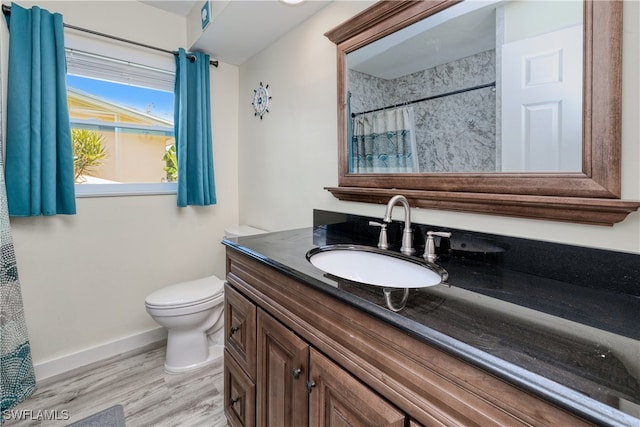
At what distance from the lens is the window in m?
1.94

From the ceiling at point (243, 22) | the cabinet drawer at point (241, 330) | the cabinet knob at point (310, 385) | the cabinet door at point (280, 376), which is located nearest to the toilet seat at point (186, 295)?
the cabinet drawer at point (241, 330)

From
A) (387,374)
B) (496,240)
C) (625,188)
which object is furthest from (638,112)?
(387,374)

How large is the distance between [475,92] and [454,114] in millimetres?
96

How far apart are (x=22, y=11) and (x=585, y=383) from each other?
267cm

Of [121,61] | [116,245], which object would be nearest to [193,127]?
[121,61]

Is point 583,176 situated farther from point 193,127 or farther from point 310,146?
point 193,127

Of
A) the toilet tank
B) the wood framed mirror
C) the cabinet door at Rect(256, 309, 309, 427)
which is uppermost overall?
the wood framed mirror

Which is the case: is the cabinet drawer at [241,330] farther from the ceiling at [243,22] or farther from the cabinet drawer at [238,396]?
the ceiling at [243,22]

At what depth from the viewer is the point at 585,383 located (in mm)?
420

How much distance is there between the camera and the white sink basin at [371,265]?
1.03 metres

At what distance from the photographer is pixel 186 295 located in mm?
1877

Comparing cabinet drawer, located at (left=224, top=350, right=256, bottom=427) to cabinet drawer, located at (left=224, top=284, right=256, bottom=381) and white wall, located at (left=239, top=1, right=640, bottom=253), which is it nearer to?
cabinet drawer, located at (left=224, top=284, right=256, bottom=381)

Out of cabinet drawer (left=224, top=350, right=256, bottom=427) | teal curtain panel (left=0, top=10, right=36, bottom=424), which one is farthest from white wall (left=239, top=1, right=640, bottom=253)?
teal curtain panel (left=0, top=10, right=36, bottom=424)

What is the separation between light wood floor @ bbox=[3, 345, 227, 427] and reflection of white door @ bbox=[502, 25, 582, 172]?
1779mm
